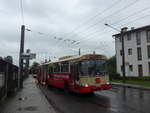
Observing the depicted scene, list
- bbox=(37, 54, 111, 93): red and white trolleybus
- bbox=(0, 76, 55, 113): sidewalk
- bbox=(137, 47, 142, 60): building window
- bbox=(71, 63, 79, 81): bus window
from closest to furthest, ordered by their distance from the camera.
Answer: bbox=(0, 76, 55, 113): sidewalk, bbox=(37, 54, 111, 93): red and white trolleybus, bbox=(71, 63, 79, 81): bus window, bbox=(137, 47, 142, 60): building window

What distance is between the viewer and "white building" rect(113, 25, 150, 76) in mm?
34000

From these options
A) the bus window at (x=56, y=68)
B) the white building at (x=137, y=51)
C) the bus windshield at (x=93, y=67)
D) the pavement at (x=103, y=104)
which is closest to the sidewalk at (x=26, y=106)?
the pavement at (x=103, y=104)

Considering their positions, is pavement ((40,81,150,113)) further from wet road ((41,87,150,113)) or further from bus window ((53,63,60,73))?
bus window ((53,63,60,73))

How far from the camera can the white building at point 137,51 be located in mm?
34000

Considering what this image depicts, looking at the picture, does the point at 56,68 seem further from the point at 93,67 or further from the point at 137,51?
the point at 137,51

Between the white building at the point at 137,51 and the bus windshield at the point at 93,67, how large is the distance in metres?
23.0

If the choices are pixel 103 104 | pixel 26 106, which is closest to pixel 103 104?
pixel 103 104

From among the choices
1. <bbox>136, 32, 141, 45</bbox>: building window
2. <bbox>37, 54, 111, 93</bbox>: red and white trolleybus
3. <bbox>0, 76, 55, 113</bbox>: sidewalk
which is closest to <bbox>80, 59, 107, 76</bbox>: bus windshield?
<bbox>37, 54, 111, 93</bbox>: red and white trolleybus

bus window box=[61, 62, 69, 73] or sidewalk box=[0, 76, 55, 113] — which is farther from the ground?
bus window box=[61, 62, 69, 73]

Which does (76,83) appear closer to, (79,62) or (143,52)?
(79,62)

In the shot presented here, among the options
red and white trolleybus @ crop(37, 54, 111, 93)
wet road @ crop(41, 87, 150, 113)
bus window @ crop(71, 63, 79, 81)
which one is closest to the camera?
wet road @ crop(41, 87, 150, 113)

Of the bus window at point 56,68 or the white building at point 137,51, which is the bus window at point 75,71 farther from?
the white building at point 137,51

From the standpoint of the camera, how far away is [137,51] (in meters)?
35.9

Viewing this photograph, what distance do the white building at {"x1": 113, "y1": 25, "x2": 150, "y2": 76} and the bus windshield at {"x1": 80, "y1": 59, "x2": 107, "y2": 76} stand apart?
23.0 m
